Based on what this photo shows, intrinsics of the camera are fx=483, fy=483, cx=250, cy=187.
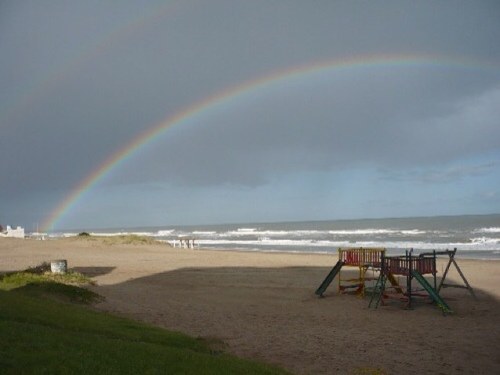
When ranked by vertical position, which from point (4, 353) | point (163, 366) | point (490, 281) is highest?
point (4, 353)

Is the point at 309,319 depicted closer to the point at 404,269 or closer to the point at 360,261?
the point at 404,269

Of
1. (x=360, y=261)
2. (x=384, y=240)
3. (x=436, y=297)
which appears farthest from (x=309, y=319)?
(x=384, y=240)

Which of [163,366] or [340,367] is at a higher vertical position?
[163,366]

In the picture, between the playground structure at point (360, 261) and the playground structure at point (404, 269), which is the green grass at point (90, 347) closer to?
the playground structure at point (404, 269)

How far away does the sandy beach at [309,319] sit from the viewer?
32.7 feet

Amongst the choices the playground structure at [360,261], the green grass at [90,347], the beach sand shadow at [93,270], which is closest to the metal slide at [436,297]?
the playground structure at [360,261]

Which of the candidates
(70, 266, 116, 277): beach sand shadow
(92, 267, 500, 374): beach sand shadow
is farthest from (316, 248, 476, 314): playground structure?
(70, 266, 116, 277): beach sand shadow

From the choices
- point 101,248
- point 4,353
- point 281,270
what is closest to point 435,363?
point 4,353

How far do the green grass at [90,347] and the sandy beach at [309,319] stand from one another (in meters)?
1.85

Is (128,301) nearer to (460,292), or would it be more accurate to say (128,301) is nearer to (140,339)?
(140,339)

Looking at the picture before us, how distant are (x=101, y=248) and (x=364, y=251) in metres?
31.3

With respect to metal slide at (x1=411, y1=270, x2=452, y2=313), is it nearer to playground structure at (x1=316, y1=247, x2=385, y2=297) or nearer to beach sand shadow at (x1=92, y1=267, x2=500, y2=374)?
beach sand shadow at (x1=92, y1=267, x2=500, y2=374)

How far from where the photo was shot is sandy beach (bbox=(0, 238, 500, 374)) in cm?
997

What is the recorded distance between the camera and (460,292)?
766 inches
